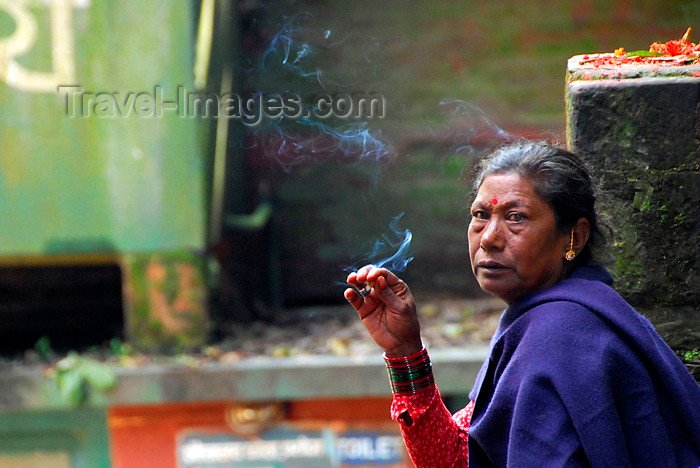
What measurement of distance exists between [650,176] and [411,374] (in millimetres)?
831

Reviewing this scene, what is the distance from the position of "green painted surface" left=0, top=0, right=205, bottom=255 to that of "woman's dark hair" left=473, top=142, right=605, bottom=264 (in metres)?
2.89

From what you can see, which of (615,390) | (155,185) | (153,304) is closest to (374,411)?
(153,304)

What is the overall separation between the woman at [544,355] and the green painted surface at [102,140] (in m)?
2.82

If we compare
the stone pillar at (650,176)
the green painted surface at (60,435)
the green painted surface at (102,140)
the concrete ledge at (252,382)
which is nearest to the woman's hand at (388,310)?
the stone pillar at (650,176)

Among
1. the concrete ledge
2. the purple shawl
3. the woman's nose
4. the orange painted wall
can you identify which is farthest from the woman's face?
the orange painted wall

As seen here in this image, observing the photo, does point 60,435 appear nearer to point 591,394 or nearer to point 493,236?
point 493,236

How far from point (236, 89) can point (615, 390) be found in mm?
4426

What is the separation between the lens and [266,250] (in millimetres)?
Answer: 5887

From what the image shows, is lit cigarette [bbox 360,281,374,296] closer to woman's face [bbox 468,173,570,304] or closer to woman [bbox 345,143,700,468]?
woman [bbox 345,143,700,468]

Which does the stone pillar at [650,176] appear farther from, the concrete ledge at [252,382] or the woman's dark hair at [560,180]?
the concrete ledge at [252,382]

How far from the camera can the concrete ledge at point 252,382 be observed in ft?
13.2

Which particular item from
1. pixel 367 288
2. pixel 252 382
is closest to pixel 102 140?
pixel 252 382

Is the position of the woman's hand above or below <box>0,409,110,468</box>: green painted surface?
above

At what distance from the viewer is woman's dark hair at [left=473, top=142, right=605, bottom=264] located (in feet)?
5.54
